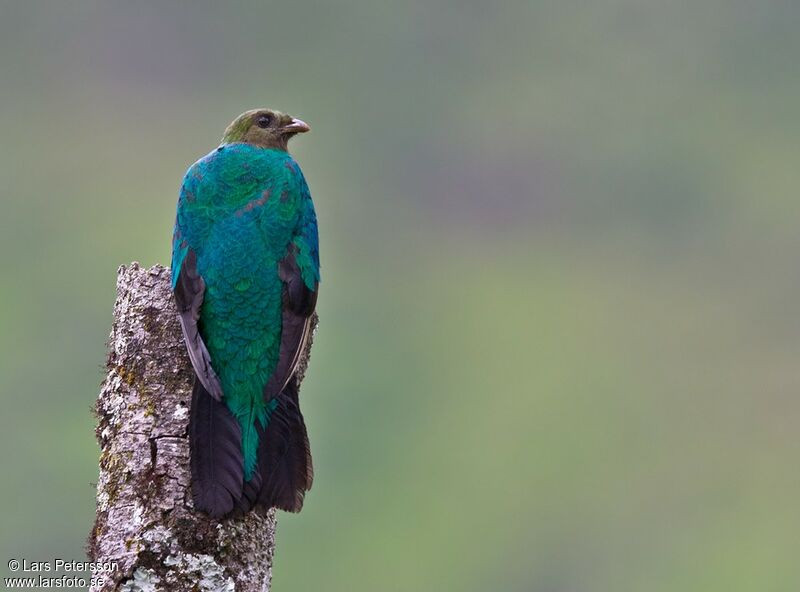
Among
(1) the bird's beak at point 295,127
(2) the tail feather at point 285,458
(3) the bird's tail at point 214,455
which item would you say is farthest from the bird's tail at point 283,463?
(1) the bird's beak at point 295,127

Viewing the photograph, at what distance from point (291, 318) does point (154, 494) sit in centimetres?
202

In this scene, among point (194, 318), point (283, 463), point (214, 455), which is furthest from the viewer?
point (194, 318)

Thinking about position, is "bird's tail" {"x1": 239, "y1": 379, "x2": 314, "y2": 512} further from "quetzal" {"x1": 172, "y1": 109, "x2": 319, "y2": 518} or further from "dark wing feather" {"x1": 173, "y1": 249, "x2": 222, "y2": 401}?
"dark wing feather" {"x1": 173, "y1": 249, "x2": 222, "y2": 401}

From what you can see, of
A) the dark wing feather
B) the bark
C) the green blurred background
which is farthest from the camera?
the green blurred background

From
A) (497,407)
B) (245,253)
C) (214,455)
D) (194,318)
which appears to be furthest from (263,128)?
(497,407)

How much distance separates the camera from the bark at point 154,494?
26.0ft

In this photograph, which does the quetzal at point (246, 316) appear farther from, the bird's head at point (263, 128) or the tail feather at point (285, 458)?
the bird's head at point (263, 128)

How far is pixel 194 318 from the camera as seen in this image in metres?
9.28

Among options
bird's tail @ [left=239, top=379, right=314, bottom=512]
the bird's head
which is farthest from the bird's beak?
bird's tail @ [left=239, top=379, right=314, bottom=512]

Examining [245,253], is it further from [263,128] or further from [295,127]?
[295,127]

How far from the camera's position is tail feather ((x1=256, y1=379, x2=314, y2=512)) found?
8703 mm

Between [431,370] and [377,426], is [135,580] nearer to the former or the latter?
[377,426]

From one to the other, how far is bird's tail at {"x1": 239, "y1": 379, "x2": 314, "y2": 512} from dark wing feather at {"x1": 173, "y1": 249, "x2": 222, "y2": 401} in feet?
1.31

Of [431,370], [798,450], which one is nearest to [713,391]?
[798,450]
